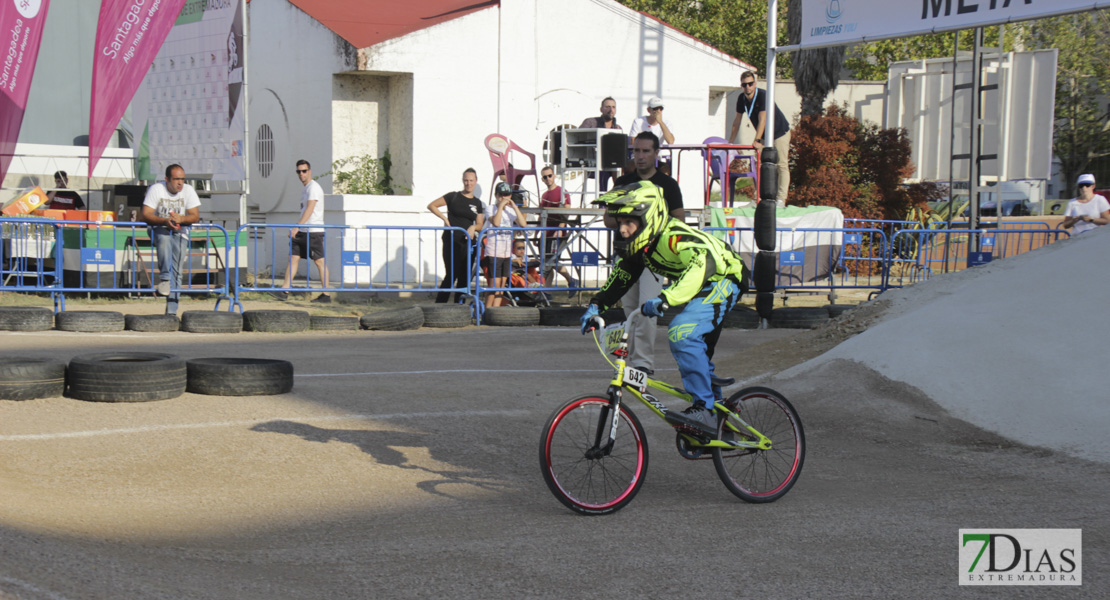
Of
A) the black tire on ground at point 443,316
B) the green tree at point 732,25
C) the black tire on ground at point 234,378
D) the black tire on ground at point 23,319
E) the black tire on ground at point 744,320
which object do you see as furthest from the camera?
the green tree at point 732,25

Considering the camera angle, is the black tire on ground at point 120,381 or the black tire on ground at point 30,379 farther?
the black tire on ground at point 120,381

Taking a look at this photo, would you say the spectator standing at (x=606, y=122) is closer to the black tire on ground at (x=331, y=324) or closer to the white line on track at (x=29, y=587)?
the black tire on ground at (x=331, y=324)

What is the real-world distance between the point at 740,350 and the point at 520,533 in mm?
7320

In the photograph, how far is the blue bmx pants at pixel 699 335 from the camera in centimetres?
588

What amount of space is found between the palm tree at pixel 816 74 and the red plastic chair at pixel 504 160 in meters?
7.89

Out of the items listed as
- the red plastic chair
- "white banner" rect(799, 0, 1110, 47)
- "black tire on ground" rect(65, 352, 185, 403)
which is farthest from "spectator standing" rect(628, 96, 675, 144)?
"black tire on ground" rect(65, 352, 185, 403)

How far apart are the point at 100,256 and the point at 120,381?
7.25 metres

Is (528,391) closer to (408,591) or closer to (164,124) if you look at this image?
(408,591)

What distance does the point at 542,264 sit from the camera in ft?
50.9

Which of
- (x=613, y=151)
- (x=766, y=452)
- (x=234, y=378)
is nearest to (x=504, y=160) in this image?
(x=613, y=151)

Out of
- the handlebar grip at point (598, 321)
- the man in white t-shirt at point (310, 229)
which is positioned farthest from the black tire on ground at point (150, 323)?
the handlebar grip at point (598, 321)

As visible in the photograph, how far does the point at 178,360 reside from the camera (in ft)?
27.3

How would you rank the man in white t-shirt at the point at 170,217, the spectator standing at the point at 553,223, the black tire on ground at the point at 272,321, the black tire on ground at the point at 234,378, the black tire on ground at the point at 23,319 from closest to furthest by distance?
the black tire on ground at the point at 234,378
the black tire on ground at the point at 23,319
the black tire on ground at the point at 272,321
the man in white t-shirt at the point at 170,217
the spectator standing at the point at 553,223

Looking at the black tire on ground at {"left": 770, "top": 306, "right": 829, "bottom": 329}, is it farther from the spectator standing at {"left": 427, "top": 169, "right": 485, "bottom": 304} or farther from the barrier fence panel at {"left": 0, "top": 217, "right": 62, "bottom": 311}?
the barrier fence panel at {"left": 0, "top": 217, "right": 62, "bottom": 311}
